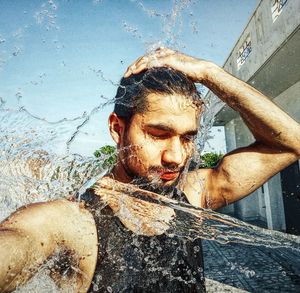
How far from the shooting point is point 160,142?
206 centimetres

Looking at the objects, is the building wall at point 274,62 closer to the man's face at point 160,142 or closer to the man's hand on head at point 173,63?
the man's hand on head at point 173,63

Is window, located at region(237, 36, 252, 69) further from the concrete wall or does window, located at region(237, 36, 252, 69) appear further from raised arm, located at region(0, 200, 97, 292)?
raised arm, located at region(0, 200, 97, 292)

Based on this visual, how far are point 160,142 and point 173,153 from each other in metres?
0.12

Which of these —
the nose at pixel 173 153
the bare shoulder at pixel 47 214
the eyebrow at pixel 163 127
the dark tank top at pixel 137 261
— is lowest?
the dark tank top at pixel 137 261

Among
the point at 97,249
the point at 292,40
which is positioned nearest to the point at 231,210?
the point at 292,40

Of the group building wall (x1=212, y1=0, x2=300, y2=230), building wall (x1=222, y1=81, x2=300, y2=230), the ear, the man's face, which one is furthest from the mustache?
building wall (x1=222, y1=81, x2=300, y2=230)

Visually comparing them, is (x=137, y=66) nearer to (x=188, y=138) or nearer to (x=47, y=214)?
(x=188, y=138)

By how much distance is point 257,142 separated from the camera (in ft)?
8.57

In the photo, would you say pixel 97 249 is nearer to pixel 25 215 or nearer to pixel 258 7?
pixel 25 215

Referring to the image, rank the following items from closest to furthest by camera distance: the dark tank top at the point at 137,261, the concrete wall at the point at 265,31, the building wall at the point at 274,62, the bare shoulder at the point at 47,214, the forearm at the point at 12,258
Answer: the forearm at the point at 12,258 → the bare shoulder at the point at 47,214 → the dark tank top at the point at 137,261 → the concrete wall at the point at 265,31 → the building wall at the point at 274,62

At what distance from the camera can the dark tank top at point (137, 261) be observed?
1514mm

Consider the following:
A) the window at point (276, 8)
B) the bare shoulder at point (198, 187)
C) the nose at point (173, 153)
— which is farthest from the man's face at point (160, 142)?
the window at point (276, 8)

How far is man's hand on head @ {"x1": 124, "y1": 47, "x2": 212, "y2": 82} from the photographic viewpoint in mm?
2239

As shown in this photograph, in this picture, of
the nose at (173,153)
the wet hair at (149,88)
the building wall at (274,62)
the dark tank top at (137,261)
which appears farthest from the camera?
the building wall at (274,62)
